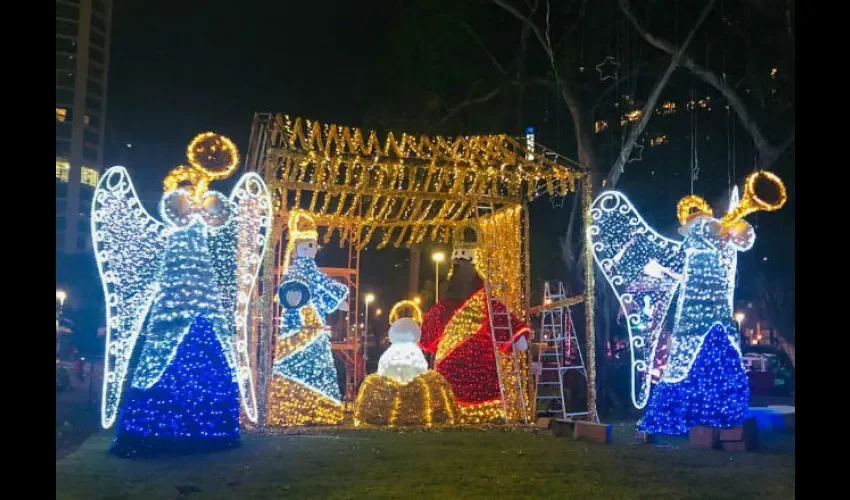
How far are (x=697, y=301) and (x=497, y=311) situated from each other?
305cm

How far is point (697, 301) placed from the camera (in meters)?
9.38

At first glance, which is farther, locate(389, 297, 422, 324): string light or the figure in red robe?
locate(389, 297, 422, 324): string light

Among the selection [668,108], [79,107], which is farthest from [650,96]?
[79,107]

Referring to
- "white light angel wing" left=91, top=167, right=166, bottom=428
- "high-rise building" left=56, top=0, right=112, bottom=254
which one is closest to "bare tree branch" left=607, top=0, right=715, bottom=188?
"white light angel wing" left=91, top=167, right=166, bottom=428

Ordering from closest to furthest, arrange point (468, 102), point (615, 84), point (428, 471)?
point (428, 471) → point (615, 84) → point (468, 102)

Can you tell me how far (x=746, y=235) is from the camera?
934 cm

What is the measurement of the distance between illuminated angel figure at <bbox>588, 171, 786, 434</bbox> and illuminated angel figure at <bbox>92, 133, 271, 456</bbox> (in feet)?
17.1

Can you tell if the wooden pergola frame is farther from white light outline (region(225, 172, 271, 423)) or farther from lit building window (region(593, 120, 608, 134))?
lit building window (region(593, 120, 608, 134))

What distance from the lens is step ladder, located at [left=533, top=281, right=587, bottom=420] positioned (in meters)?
11.6

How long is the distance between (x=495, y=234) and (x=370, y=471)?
600cm

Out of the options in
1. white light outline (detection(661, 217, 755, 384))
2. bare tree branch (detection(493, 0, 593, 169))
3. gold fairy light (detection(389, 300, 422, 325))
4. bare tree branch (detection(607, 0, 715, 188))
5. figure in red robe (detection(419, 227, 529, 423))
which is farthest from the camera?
bare tree branch (detection(493, 0, 593, 169))

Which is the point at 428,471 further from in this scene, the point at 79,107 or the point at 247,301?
the point at 79,107

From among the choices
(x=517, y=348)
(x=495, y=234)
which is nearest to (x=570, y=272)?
(x=495, y=234)
